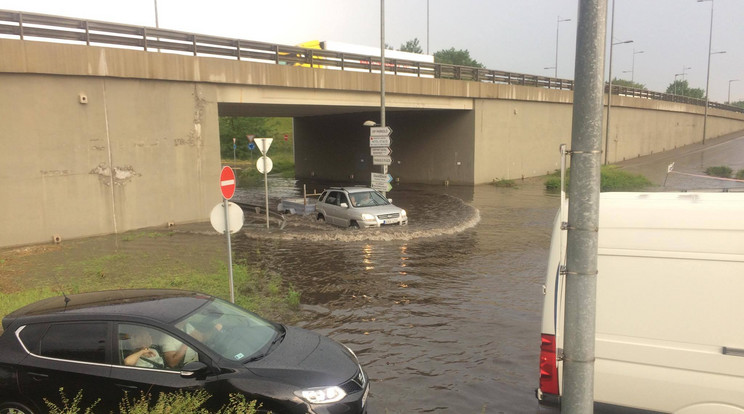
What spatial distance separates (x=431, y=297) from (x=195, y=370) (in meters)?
5.85

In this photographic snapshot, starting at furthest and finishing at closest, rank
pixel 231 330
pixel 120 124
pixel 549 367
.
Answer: pixel 120 124 → pixel 231 330 → pixel 549 367

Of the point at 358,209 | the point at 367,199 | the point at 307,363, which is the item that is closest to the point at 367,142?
the point at 367,199

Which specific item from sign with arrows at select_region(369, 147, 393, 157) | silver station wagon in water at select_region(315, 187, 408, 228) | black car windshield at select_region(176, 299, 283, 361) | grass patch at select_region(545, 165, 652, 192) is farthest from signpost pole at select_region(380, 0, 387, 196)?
black car windshield at select_region(176, 299, 283, 361)

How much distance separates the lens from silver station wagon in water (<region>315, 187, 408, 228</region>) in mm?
15953

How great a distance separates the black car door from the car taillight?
363cm

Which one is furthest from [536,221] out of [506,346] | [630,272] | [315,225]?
[630,272]

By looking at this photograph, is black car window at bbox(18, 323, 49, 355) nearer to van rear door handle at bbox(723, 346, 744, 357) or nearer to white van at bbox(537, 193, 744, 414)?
white van at bbox(537, 193, 744, 414)

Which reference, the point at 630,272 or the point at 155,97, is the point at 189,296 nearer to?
the point at 630,272

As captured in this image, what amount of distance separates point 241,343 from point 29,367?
1.80m

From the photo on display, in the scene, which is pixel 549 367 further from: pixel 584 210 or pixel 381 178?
pixel 381 178

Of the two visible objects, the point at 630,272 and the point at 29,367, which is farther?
the point at 29,367

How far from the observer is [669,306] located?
3869mm

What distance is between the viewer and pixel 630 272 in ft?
13.1

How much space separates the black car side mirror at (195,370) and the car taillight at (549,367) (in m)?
2.84
